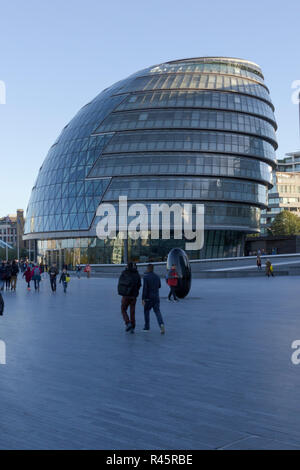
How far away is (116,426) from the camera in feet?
21.2

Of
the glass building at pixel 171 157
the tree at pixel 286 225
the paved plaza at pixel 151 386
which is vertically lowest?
the paved plaza at pixel 151 386

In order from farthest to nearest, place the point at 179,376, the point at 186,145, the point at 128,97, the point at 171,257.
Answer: the point at 128,97 < the point at 186,145 < the point at 171,257 < the point at 179,376

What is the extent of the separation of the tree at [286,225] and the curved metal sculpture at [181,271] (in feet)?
313

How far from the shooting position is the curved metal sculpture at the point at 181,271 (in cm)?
2566

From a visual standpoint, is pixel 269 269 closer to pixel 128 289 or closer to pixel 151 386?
pixel 128 289

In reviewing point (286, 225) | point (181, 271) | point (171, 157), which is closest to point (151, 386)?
point (181, 271)

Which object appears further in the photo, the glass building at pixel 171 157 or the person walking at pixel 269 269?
the glass building at pixel 171 157

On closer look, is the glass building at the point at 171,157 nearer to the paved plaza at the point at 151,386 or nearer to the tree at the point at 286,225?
the tree at the point at 286,225

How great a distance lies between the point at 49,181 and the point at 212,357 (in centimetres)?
8722

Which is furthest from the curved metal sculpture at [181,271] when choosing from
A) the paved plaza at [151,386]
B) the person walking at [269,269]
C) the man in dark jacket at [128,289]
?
the person walking at [269,269]

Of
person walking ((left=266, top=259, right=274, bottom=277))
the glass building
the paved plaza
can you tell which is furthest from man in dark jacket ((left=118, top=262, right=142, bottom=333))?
the glass building

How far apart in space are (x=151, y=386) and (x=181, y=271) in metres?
17.9
